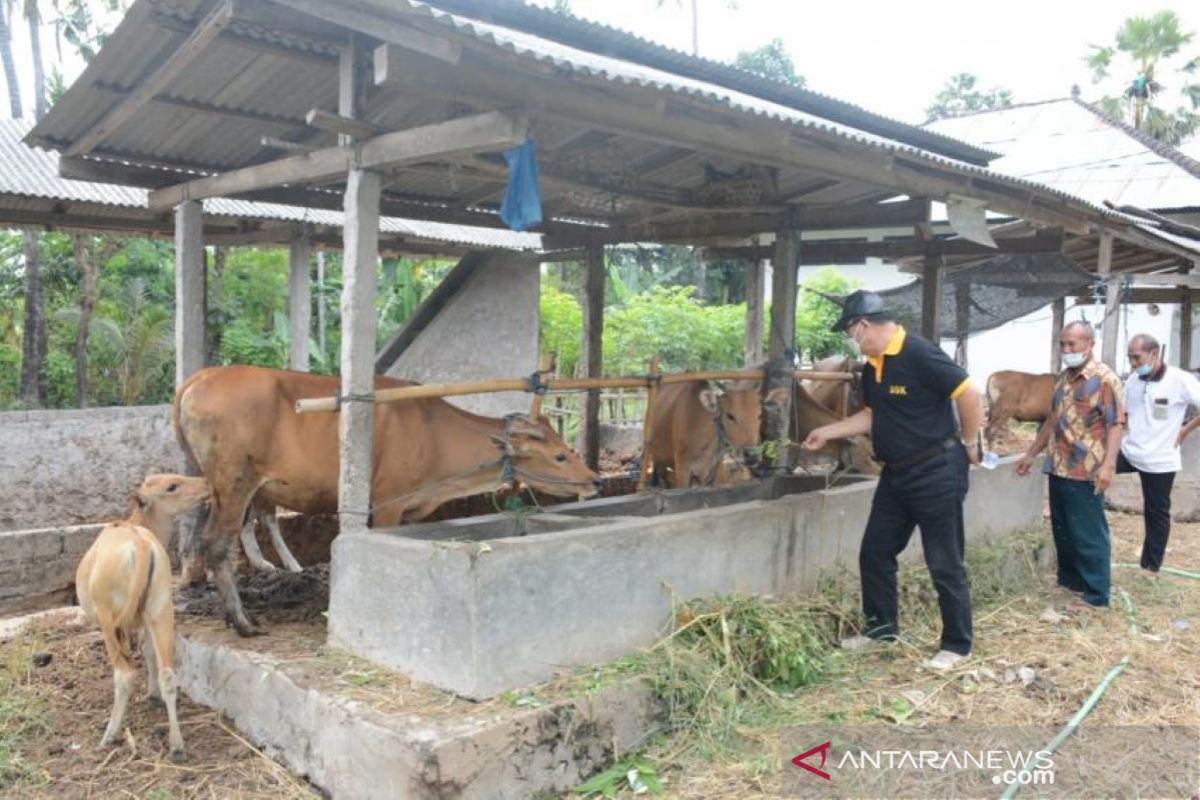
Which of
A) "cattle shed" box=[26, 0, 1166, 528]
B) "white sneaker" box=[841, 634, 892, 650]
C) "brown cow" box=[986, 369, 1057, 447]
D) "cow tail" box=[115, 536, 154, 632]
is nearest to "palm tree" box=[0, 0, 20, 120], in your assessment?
"cattle shed" box=[26, 0, 1166, 528]

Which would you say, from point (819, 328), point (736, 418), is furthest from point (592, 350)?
point (819, 328)

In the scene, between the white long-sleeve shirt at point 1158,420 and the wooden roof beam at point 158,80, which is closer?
the wooden roof beam at point 158,80

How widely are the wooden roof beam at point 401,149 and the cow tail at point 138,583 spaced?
7.05ft

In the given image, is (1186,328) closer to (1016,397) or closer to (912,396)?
(1016,397)

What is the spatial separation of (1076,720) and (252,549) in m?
5.36

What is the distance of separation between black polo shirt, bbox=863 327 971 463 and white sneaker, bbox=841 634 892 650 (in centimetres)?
109

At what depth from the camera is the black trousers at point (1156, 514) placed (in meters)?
7.76

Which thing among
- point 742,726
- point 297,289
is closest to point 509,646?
point 742,726

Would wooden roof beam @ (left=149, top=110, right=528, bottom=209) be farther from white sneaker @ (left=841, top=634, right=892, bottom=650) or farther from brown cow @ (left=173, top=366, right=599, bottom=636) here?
white sneaker @ (left=841, top=634, right=892, bottom=650)

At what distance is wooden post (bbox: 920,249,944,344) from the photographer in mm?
9250

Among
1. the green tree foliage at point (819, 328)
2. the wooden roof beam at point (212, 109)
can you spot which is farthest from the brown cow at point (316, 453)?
the green tree foliage at point (819, 328)

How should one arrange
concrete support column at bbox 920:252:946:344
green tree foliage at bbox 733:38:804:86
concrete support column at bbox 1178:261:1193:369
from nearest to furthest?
concrete support column at bbox 920:252:946:344 → concrete support column at bbox 1178:261:1193:369 → green tree foliage at bbox 733:38:804:86

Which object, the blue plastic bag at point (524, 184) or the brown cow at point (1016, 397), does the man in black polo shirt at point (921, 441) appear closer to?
the blue plastic bag at point (524, 184)

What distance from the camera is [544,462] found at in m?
6.20
